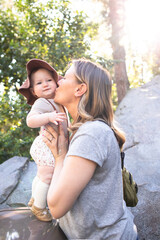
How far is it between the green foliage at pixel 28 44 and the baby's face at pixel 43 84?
3352 mm

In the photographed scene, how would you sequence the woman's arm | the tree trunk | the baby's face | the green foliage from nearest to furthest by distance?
the woman's arm, the baby's face, the green foliage, the tree trunk

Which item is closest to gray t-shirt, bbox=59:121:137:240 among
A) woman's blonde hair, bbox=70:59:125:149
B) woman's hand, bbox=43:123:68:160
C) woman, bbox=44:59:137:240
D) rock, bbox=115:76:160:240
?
woman, bbox=44:59:137:240

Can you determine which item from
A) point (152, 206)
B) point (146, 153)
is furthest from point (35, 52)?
point (152, 206)

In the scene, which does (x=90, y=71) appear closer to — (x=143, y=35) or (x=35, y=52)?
(x=35, y=52)

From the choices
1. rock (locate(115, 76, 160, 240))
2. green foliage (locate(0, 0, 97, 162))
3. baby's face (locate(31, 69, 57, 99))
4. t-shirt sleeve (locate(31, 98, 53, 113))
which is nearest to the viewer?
t-shirt sleeve (locate(31, 98, 53, 113))

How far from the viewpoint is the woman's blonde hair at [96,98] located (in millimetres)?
1580

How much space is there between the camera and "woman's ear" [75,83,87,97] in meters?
1.62

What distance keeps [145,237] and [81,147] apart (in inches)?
80.0

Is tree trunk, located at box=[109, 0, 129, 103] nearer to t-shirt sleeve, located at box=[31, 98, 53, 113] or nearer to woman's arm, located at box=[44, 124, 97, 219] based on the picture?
t-shirt sleeve, located at box=[31, 98, 53, 113]

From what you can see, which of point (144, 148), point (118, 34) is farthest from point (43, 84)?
point (118, 34)

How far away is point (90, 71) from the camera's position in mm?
1621

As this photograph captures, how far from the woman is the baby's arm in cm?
12

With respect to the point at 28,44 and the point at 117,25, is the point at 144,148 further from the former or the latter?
the point at 117,25

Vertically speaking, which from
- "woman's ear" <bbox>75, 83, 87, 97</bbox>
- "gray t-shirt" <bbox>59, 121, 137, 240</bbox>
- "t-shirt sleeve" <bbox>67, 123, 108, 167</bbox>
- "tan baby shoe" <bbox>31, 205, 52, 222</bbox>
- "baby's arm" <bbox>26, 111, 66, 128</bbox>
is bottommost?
"tan baby shoe" <bbox>31, 205, 52, 222</bbox>
